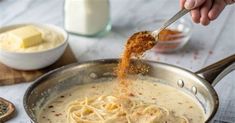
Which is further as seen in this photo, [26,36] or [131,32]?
[131,32]

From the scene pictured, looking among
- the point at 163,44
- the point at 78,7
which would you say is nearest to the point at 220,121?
the point at 163,44

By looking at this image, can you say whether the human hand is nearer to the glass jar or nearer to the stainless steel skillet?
the stainless steel skillet

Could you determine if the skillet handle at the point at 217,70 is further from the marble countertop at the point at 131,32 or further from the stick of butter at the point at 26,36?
the stick of butter at the point at 26,36

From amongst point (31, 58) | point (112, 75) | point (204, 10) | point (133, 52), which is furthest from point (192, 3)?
point (31, 58)

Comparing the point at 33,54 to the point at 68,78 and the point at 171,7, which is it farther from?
the point at 171,7

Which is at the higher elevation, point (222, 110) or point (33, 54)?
point (222, 110)

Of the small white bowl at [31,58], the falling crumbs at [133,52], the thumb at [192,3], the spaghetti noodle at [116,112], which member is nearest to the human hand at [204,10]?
the thumb at [192,3]

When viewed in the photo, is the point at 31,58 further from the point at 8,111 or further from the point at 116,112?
the point at 116,112
